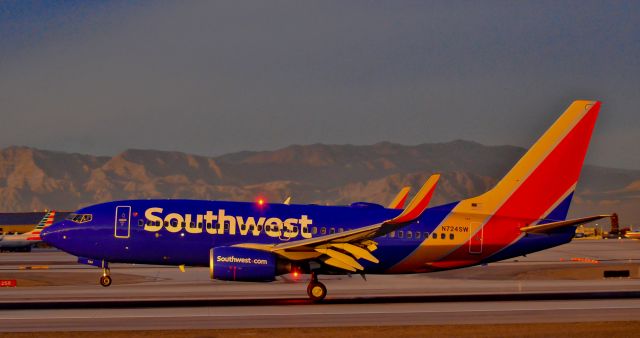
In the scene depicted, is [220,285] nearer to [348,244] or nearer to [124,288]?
[124,288]

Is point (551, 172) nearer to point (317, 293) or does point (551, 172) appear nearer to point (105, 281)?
point (317, 293)

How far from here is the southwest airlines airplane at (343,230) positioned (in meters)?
36.1

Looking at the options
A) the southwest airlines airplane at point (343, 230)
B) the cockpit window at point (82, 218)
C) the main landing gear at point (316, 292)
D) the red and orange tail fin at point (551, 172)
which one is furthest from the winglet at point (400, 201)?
the cockpit window at point (82, 218)

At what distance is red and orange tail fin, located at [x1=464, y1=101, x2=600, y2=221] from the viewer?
130 ft

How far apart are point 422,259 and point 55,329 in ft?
55.8

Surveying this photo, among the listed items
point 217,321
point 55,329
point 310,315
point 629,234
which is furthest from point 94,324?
point 629,234

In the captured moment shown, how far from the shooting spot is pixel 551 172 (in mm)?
39594

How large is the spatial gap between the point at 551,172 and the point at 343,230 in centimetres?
988

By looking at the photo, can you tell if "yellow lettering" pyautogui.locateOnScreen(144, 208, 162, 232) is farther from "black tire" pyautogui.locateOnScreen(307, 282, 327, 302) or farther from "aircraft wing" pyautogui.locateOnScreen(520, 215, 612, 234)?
"aircraft wing" pyautogui.locateOnScreen(520, 215, 612, 234)

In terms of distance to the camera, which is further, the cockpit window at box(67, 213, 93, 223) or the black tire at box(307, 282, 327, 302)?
the cockpit window at box(67, 213, 93, 223)

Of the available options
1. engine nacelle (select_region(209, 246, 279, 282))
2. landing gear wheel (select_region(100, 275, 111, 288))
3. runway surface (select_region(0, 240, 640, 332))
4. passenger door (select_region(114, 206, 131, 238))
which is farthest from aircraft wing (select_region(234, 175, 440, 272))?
landing gear wheel (select_region(100, 275, 111, 288))

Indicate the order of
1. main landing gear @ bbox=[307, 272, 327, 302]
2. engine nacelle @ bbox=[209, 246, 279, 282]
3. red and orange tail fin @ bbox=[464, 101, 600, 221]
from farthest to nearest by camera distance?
red and orange tail fin @ bbox=[464, 101, 600, 221] → main landing gear @ bbox=[307, 272, 327, 302] → engine nacelle @ bbox=[209, 246, 279, 282]

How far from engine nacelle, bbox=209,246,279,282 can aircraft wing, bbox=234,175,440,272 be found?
0.86 metres

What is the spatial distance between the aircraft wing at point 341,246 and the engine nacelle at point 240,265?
863 mm
